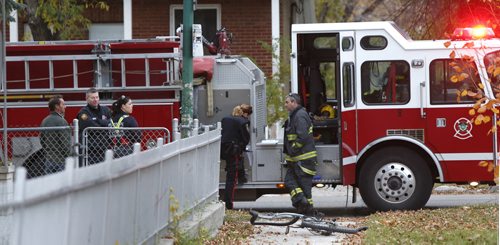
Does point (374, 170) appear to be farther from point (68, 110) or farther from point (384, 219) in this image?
point (68, 110)

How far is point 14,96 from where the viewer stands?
1631cm

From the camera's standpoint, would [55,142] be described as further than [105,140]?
No

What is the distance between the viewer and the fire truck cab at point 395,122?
624 inches

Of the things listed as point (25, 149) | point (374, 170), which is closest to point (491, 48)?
point (374, 170)

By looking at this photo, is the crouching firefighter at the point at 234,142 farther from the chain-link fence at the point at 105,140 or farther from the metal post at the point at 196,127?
the metal post at the point at 196,127

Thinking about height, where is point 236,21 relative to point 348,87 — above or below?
above

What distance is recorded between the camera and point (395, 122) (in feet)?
52.2

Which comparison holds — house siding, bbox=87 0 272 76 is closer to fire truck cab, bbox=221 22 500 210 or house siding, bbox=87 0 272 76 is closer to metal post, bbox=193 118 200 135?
fire truck cab, bbox=221 22 500 210

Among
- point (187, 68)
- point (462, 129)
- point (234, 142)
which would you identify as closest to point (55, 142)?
point (187, 68)

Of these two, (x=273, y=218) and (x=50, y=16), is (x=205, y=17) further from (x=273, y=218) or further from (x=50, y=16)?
(x=273, y=218)

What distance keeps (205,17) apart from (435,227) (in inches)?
530

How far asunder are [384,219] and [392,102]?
238 centimetres

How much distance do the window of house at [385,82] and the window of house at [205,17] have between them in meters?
9.68

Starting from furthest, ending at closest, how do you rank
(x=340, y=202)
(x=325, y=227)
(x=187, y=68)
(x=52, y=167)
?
1. (x=340, y=202)
2. (x=52, y=167)
3. (x=187, y=68)
4. (x=325, y=227)
